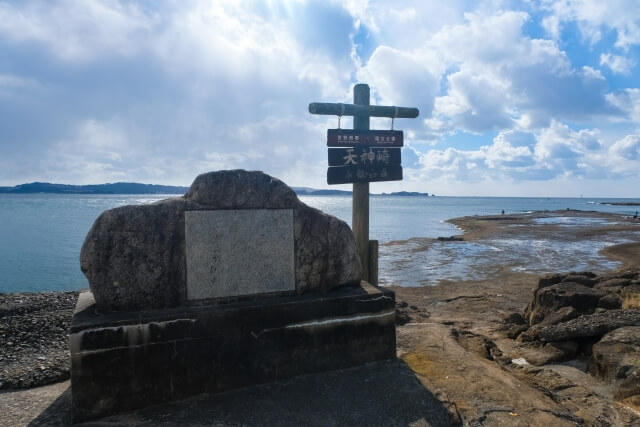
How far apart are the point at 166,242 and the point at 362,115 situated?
3.64 meters

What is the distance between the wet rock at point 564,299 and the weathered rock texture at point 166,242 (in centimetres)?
562

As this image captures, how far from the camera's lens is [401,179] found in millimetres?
6645

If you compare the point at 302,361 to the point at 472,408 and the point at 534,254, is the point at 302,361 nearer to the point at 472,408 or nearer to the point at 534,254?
the point at 472,408

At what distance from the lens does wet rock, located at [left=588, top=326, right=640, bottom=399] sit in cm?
486

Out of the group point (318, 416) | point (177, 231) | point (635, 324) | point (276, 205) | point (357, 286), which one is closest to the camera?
point (318, 416)

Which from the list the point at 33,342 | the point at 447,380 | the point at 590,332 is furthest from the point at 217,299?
the point at 590,332

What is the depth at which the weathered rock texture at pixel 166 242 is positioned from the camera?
4328 mm

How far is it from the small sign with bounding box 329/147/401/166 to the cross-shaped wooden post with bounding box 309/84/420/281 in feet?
1.21

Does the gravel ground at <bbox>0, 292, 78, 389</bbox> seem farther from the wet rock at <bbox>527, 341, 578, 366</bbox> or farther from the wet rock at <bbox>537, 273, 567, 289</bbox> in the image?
the wet rock at <bbox>537, 273, 567, 289</bbox>

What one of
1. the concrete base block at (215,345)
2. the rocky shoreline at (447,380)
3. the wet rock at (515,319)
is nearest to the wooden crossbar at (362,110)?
the concrete base block at (215,345)

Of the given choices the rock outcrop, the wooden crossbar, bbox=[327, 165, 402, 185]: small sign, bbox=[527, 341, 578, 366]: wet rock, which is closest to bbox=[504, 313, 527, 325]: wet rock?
the rock outcrop

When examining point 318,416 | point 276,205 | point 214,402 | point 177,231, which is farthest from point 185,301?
point 318,416

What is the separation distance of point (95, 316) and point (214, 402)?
150cm

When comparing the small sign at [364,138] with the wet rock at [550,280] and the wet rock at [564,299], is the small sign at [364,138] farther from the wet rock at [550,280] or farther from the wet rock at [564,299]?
the wet rock at [550,280]
